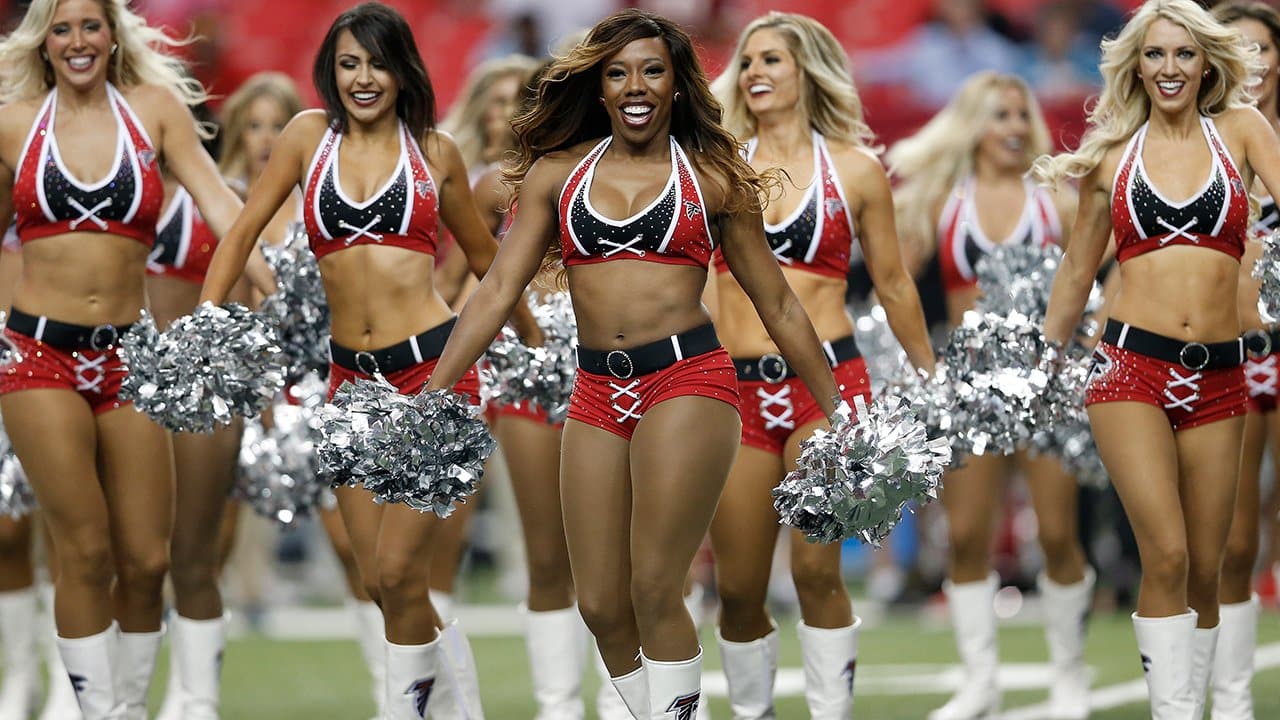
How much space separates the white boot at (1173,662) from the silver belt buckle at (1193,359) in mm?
701

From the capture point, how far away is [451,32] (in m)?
12.9

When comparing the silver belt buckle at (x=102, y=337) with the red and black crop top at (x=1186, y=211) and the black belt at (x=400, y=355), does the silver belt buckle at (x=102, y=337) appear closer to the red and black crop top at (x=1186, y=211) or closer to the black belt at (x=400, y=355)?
the black belt at (x=400, y=355)

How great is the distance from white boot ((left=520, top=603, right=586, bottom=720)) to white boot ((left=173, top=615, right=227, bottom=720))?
105 centimetres

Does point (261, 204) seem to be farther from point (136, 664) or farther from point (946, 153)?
point (946, 153)

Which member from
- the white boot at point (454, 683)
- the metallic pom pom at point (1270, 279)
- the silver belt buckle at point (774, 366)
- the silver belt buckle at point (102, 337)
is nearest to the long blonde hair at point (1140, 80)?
the metallic pom pom at point (1270, 279)

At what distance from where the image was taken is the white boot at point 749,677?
225 inches

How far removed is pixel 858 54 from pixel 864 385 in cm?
697

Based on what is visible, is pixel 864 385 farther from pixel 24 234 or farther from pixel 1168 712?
pixel 24 234

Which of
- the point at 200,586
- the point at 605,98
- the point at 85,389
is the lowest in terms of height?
the point at 200,586

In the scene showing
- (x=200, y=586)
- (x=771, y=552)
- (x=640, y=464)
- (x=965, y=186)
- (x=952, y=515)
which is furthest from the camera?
(x=965, y=186)

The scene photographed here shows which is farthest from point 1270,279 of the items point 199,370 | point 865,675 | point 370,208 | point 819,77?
point 865,675

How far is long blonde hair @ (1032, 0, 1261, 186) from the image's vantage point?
5578 mm

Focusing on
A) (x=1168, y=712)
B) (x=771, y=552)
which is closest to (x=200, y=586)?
(x=771, y=552)

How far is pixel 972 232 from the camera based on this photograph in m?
7.61
